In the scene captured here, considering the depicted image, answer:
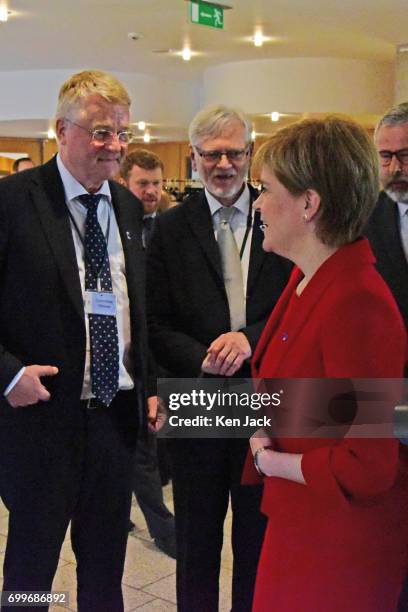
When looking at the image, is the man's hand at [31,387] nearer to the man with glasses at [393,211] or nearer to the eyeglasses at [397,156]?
the man with glasses at [393,211]

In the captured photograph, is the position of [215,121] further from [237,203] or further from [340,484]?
[340,484]

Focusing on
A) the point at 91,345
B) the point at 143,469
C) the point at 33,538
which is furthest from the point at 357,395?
the point at 143,469

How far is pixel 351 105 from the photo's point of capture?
10.9m

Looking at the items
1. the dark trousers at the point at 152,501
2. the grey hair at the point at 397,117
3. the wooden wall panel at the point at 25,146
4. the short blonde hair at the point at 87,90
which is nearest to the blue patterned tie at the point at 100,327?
the short blonde hair at the point at 87,90

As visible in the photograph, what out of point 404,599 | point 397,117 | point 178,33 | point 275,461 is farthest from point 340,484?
point 178,33

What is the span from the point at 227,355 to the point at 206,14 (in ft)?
21.2

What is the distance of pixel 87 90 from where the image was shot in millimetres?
2125

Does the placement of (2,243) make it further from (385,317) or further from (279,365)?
(385,317)

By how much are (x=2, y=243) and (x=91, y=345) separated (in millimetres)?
370

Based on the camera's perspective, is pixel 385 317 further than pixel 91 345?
No

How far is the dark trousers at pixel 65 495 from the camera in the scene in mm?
2098

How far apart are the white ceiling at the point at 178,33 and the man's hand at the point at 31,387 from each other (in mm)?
6556

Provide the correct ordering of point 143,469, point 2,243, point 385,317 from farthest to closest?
point 143,469 < point 2,243 < point 385,317

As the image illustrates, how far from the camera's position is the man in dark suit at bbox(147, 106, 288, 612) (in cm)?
229
